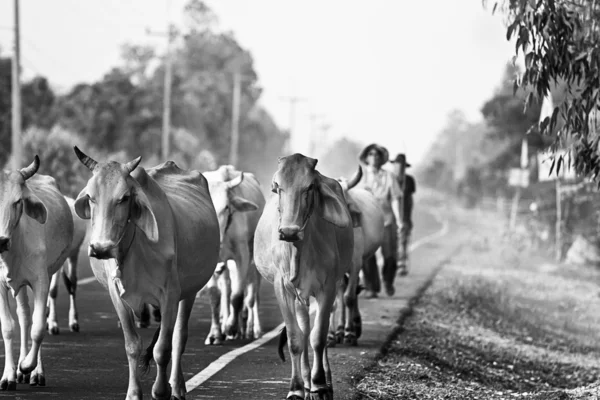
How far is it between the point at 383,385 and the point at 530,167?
38.5m

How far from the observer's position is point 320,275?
33.0 feet

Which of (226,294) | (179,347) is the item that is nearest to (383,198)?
(226,294)

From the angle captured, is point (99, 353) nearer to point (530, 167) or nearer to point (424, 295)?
point (424, 295)

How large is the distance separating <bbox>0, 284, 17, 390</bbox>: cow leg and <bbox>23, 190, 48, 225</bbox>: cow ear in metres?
0.65

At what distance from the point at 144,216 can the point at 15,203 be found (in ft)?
5.62

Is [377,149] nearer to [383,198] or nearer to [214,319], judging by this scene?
[383,198]

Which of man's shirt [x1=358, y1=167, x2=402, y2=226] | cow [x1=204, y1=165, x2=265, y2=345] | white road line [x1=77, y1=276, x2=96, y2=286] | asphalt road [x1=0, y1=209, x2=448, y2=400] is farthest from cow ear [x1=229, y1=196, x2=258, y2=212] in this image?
white road line [x1=77, y1=276, x2=96, y2=286]

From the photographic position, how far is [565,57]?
11.9m

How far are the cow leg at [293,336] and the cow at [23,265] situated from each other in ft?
6.55

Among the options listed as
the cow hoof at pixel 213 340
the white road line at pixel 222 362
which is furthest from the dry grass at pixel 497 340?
the cow hoof at pixel 213 340

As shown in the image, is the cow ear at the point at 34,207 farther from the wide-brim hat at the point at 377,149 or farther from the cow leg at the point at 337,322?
the wide-brim hat at the point at 377,149

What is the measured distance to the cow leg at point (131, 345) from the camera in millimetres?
8953

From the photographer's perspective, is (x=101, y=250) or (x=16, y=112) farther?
(x=16, y=112)

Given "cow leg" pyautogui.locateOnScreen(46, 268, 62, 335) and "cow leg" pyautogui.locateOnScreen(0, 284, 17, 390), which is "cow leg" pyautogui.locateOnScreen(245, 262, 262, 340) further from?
"cow leg" pyautogui.locateOnScreen(0, 284, 17, 390)
